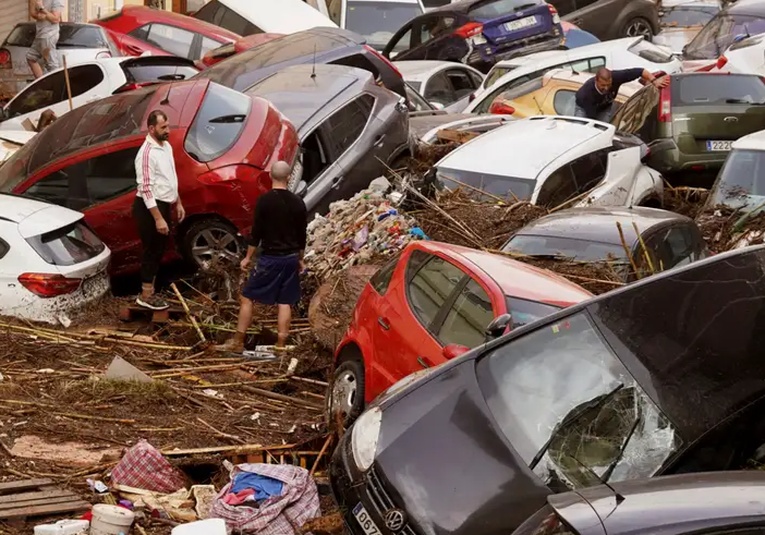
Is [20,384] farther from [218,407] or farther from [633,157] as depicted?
[633,157]

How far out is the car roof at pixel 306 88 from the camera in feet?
47.3

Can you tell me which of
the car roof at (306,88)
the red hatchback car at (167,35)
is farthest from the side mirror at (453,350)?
the red hatchback car at (167,35)

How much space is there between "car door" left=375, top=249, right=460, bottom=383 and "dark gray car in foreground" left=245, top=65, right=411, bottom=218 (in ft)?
15.2

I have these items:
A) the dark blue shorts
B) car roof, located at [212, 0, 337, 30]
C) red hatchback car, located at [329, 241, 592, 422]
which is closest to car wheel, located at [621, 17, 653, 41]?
car roof, located at [212, 0, 337, 30]

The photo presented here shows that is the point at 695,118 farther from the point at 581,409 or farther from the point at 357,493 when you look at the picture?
the point at 357,493

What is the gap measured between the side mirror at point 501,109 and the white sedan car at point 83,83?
13.1 ft

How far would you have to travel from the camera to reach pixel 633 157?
14602 millimetres

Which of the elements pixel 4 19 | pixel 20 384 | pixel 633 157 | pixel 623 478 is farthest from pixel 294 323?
pixel 4 19

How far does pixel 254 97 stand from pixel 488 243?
3.12 m

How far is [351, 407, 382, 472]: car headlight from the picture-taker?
6.50 m

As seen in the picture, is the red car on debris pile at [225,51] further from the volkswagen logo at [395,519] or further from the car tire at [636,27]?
the volkswagen logo at [395,519]

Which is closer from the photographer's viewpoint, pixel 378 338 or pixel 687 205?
pixel 378 338

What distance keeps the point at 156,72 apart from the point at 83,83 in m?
0.96

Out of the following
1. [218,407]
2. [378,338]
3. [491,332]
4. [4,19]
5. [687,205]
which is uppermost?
[491,332]
